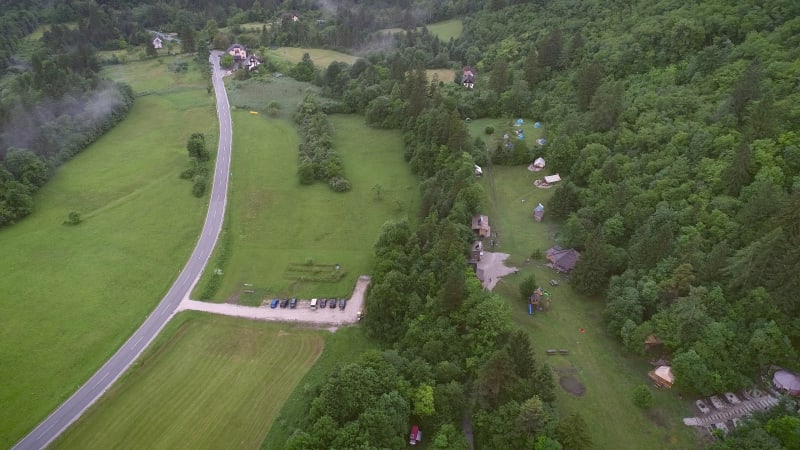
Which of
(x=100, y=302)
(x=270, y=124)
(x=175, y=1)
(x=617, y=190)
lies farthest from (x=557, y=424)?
(x=175, y=1)

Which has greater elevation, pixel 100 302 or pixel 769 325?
pixel 769 325

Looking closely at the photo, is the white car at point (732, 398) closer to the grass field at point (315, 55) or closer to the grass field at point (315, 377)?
the grass field at point (315, 377)

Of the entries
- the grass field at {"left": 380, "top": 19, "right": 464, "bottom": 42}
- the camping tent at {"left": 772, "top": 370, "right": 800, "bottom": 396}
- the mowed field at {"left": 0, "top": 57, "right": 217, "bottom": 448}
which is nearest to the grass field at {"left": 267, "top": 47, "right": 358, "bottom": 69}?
the grass field at {"left": 380, "top": 19, "right": 464, "bottom": 42}

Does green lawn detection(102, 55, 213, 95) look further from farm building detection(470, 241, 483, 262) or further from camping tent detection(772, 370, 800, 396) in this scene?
camping tent detection(772, 370, 800, 396)

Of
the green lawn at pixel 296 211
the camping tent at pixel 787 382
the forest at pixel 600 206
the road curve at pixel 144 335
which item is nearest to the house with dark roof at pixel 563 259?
the forest at pixel 600 206

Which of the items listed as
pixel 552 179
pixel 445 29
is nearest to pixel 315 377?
pixel 552 179

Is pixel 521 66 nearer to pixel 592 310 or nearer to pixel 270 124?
pixel 270 124

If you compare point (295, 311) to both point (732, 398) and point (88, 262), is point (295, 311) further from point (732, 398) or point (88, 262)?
point (732, 398)
